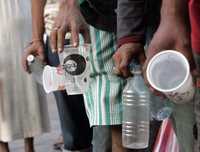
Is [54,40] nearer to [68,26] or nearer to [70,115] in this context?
[68,26]

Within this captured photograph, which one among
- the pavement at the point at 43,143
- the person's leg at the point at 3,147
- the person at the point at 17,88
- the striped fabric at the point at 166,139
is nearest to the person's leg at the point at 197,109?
the striped fabric at the point at 166,139

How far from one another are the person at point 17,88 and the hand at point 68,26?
1757 mm

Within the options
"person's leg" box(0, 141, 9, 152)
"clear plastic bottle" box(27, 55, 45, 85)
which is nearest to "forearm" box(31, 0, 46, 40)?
"clear plastic bottle" box(27, 55, 45, 85)

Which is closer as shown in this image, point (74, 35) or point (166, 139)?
point (74, 35)

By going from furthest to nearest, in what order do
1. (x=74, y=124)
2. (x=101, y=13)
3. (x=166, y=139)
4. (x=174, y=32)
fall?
1. (x=74, y=124)
2. (x=166, y=139)
3. (x=101, y=13)
4. (x=174, y=32)

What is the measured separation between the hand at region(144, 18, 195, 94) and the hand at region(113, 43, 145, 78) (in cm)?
32

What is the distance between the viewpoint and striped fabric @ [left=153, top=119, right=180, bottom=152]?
2.79 m

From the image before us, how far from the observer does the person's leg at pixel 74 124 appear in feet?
11.6

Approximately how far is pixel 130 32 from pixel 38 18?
1.04m

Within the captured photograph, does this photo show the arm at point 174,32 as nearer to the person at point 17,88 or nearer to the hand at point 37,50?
the hand at point 37,50

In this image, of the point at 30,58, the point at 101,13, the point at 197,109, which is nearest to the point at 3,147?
the point at 30,58

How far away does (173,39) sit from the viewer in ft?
6.37

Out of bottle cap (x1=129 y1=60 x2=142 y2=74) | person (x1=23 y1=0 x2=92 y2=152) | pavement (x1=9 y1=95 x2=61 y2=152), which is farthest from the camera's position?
pavement (x1=9 y1=95 x2=61 y2=152)

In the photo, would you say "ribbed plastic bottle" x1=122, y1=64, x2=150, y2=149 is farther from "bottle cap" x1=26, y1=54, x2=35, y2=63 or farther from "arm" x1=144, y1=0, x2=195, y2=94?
"bottle cap" x1=26, y1=54, x2=35, y2=63
